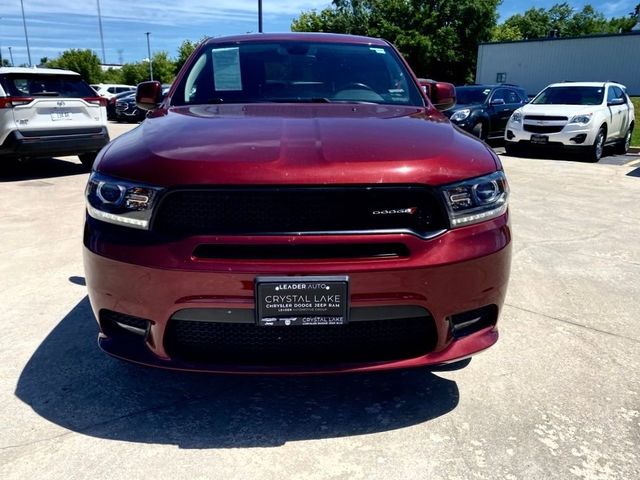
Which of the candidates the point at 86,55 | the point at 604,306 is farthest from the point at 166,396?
the point at 86,55

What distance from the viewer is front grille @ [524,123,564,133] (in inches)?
448

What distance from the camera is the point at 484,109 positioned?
12992mm

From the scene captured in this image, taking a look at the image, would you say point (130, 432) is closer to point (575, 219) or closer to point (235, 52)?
point (235, 52)

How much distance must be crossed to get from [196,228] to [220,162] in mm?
260

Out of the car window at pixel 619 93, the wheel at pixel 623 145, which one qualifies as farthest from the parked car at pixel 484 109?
the wheel at pixel 623 145

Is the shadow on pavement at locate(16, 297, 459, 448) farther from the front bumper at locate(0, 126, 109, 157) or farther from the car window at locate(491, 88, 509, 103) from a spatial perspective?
the car window at locate(491, 88, 509, 103)

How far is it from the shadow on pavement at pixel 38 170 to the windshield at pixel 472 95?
8.72 meters

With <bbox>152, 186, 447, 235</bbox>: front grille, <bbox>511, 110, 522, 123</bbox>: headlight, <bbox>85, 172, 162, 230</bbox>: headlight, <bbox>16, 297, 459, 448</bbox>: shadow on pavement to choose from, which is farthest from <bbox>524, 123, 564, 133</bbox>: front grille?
<bbox>85, 172, 162, 230</bbox>: headlight

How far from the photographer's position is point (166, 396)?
2.54 metres

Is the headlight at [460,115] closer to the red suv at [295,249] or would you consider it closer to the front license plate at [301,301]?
the red suv at [295,249]

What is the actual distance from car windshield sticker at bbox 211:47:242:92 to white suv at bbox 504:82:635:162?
9505mm

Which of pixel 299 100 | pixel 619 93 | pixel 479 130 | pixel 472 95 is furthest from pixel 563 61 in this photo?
pixel 299 100

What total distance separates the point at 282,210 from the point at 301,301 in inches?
13.4

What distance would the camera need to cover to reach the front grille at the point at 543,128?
1137 cm
